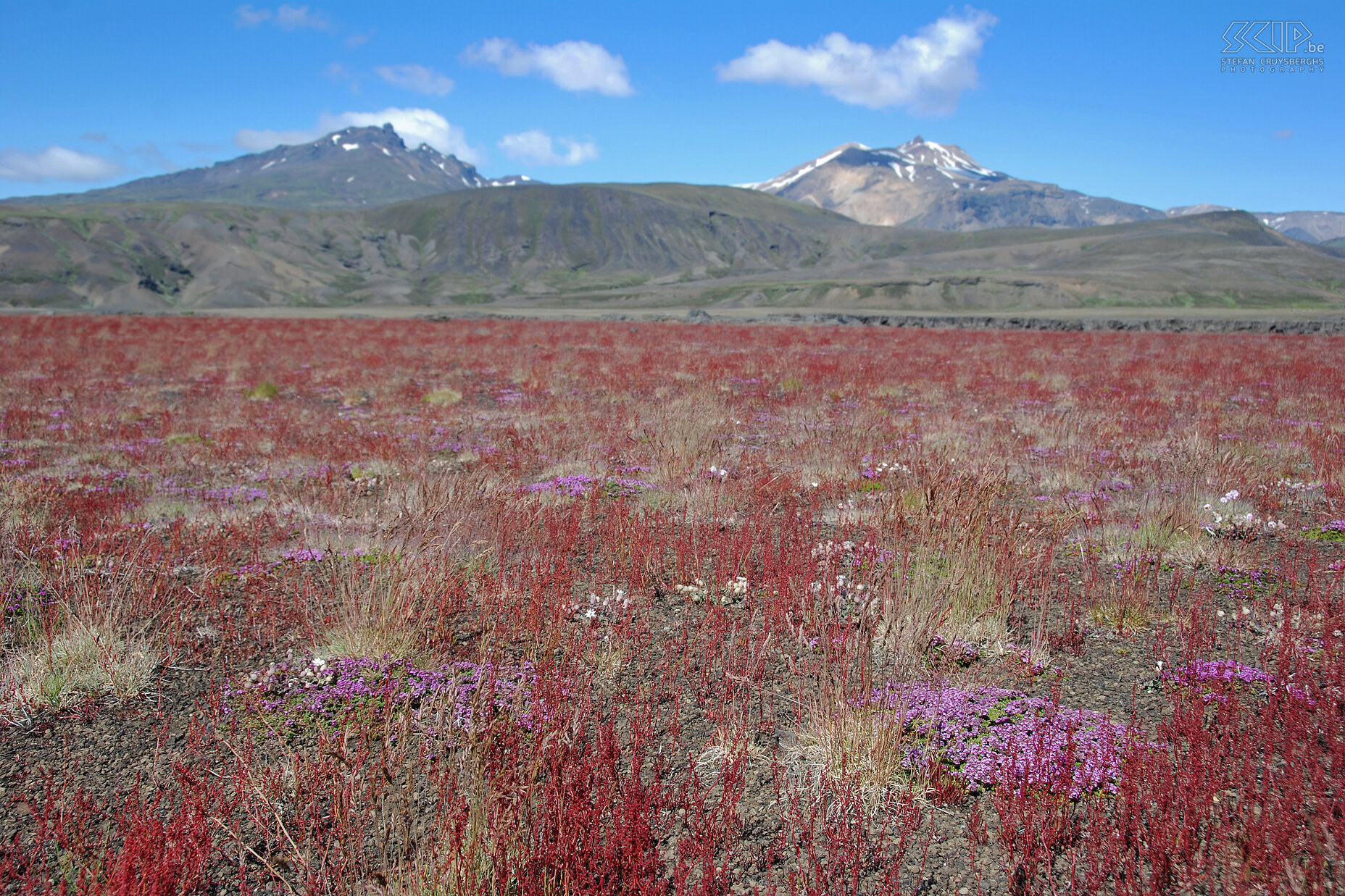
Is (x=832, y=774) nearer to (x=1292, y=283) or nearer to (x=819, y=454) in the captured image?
(x=819, y=454)

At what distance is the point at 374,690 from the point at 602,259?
525 feet

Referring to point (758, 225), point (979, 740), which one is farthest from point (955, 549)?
point (758, 225)

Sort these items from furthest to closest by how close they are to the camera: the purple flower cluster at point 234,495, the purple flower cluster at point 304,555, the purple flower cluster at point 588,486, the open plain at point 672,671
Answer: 1. the purple flower cluster at point 588,486
2. the purple flower cluster at point 234,495
3. the purple flower cluster at point 304,555
4. the open plain at point 672,671

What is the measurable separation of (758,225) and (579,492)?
18008cm

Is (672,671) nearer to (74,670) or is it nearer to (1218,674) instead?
(1218,674)

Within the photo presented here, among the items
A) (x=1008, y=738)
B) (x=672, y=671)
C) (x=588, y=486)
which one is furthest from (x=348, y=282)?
(x=1008, y=738)

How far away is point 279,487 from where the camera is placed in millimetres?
7102

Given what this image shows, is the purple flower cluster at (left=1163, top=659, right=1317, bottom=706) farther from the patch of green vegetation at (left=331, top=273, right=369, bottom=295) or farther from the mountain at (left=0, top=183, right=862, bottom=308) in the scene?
the patch of green vegetation at (left=331, top=273, right=369, bottom=295)

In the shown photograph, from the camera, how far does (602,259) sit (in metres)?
157

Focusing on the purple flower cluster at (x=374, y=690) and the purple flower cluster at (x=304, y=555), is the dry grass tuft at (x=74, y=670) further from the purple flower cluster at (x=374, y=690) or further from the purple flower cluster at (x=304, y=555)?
the purple flower cluster at (x=304, y=555)

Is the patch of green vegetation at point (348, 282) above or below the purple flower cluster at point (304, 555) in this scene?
above

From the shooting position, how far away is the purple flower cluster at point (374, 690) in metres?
2.98

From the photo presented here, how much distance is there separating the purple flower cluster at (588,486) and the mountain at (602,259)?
7971cm

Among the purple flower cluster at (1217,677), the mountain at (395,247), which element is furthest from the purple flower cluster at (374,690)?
the mountain at (395,247)
